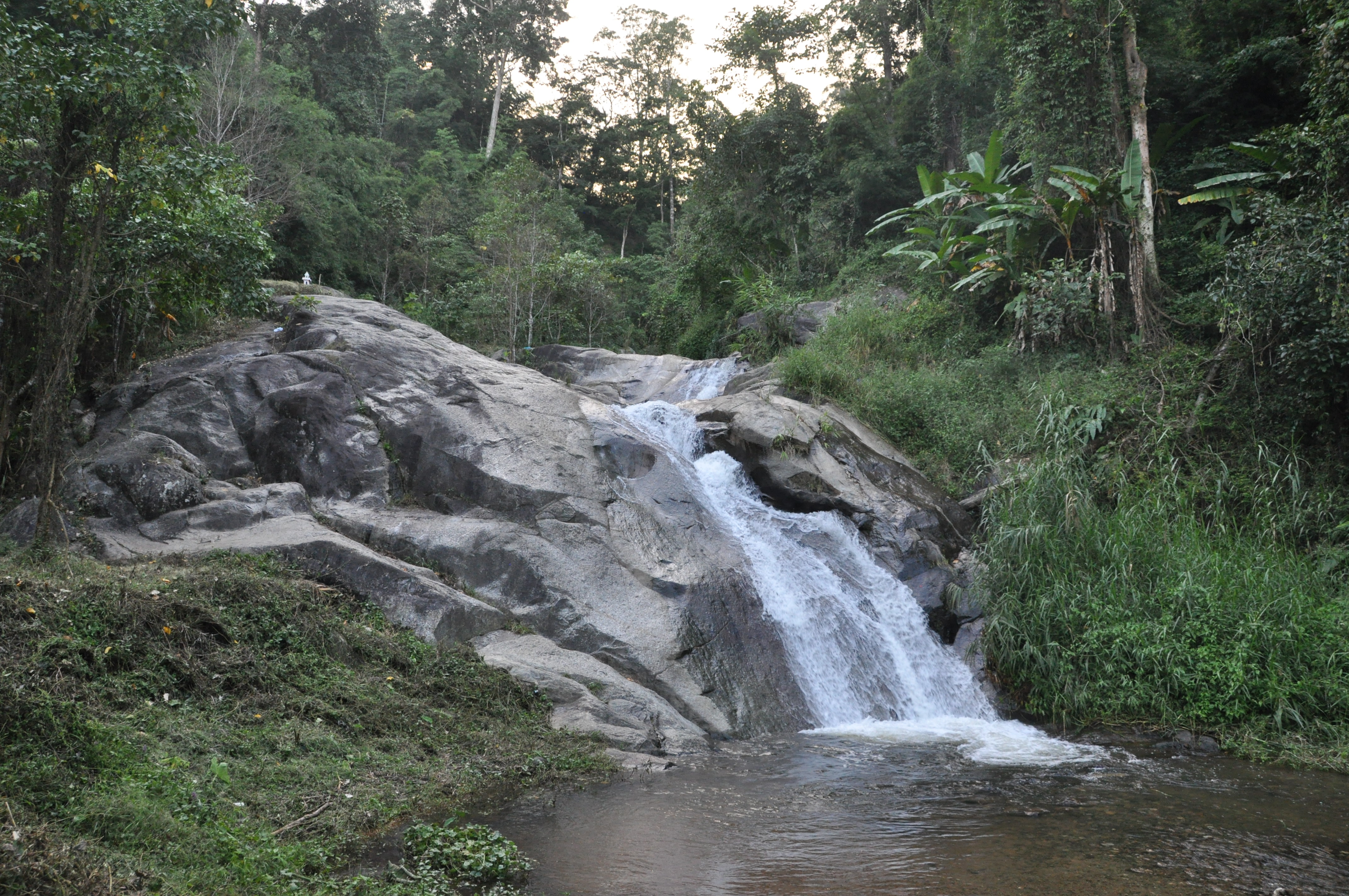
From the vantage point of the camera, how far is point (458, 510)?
10.4m

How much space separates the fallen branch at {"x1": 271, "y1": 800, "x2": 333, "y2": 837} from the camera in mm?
4602

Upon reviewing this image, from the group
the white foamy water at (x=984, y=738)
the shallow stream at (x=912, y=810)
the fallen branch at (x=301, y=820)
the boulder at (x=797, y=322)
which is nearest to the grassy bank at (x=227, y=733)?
the fallen branch at (x=301, y=820)

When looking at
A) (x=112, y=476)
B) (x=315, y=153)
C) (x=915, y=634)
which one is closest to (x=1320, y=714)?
(x=915, y=634)

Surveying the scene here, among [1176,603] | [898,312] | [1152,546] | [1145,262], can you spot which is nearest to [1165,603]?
[1176,603]

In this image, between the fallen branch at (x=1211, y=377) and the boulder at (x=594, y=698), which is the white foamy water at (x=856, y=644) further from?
the fallen branch at (x=1211, y=377)

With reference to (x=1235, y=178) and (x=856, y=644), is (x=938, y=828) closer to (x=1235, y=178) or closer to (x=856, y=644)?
(x=856, y=644)

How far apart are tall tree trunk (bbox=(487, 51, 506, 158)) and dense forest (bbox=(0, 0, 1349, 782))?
21.2ft

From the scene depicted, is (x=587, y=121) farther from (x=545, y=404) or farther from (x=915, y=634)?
(x=915, y=634)

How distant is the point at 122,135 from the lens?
843 cm

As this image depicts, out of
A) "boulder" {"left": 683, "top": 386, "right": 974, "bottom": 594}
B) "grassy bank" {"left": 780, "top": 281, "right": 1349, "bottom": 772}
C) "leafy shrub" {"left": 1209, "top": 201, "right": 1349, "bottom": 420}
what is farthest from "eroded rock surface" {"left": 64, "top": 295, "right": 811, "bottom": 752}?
"leafy shrub" {"left": 1209, "top": 201, "right": 1349, "bottom": 420}

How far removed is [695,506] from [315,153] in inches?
784

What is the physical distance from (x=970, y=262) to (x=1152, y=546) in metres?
7.45

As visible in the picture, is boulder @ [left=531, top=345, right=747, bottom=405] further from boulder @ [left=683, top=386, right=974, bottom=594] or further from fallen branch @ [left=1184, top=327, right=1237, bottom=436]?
fallen branch @ [left=1184, top=327, right=1237, bottom=436]

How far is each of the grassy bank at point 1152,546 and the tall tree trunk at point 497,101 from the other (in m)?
26.9
